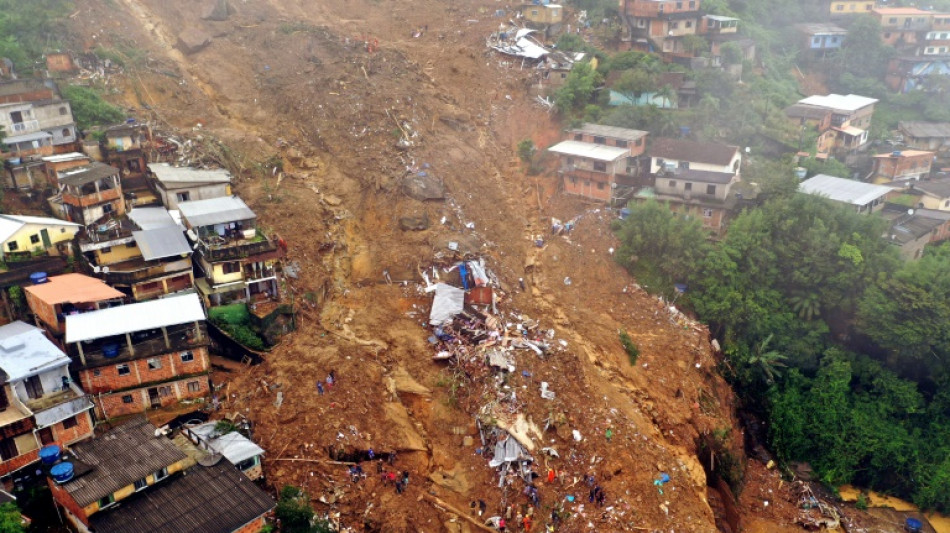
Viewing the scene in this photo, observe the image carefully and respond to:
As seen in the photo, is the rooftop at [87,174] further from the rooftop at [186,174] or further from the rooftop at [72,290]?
the rooftop at [72,290]

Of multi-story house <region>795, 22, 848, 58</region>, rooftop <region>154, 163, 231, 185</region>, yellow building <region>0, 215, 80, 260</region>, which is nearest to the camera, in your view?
yellow building <region>0, 215, 80, 260</region>

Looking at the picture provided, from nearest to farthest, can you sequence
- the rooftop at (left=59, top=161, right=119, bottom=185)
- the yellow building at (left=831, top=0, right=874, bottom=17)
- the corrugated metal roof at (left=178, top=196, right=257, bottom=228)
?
the corrugated metal roof at (left=178, top=196, right=257, bottom=228)
the rooftop at (left=59, top=161, right=119, bottom=185)
the yellow building at (left=831, top=0, right=874, bottom=17)

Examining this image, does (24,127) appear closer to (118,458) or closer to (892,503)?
(118,458)

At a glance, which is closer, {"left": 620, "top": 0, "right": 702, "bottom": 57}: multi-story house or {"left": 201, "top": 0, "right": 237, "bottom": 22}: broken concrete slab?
{"left": 201, "top": 0, "right": 237, "bottom": 22}: broken concrete slab

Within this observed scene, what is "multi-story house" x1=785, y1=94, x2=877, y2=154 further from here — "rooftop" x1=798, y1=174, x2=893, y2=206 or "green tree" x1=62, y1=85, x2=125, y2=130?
"green tree" x1=62, y1=85, x2=125, y2=130

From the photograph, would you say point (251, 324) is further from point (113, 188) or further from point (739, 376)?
point (739, 376)

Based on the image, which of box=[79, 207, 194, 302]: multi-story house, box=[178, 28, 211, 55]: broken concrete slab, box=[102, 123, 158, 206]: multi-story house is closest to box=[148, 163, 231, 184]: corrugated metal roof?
box=[102, 123, 158, 206]: multi-story house
